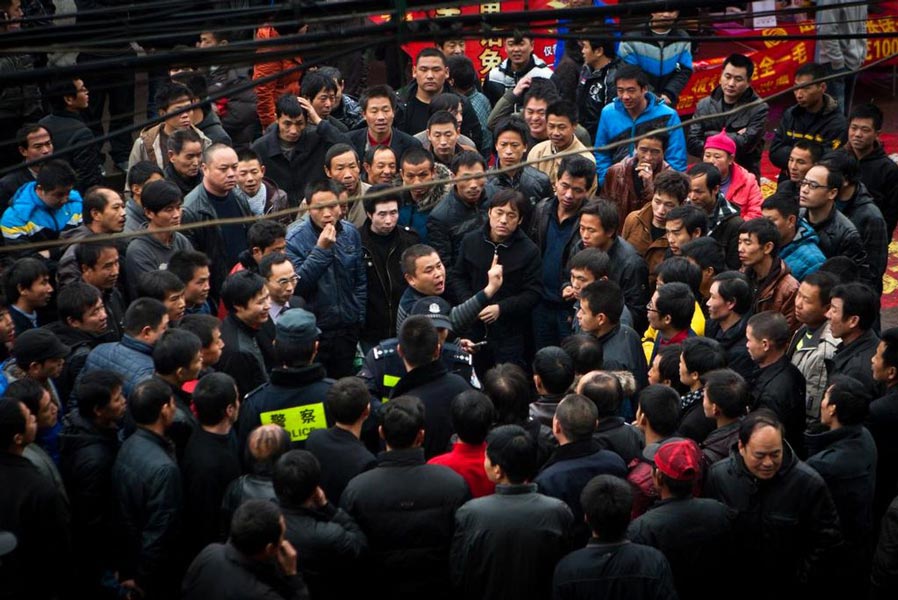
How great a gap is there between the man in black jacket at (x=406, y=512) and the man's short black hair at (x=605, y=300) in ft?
5.64

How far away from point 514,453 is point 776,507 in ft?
4.14

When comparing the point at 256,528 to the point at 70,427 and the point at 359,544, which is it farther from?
the point at 70,427

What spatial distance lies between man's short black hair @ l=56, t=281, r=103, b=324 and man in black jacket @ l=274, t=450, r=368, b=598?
214 cm

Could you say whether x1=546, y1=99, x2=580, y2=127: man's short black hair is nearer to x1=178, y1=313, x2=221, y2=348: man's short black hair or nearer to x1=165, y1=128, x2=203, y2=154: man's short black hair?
x1=165, y1=128, x2=203, y2=154: man's short black hair

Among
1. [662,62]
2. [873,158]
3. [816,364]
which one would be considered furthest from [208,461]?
[662,62]

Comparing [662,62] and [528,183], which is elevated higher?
[662,62]

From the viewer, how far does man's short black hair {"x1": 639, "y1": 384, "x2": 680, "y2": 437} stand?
556 cm

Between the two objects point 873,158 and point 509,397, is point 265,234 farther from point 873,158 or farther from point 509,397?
point 873,158

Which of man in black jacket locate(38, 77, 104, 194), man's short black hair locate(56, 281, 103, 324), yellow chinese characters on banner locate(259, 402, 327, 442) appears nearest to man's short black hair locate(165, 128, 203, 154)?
man in black jacket locate(38, 77, 104, 194)

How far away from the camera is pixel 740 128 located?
32.8ft

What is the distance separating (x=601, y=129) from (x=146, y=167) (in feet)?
12.1

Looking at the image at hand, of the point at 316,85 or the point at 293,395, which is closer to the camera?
the point at 293,395

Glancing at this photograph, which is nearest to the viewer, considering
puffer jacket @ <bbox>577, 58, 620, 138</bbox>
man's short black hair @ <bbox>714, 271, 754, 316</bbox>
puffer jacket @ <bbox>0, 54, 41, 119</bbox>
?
man's short black hair @ <bbox>714, 271, 754, 316</bbox>

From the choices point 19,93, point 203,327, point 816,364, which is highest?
point 19,93
